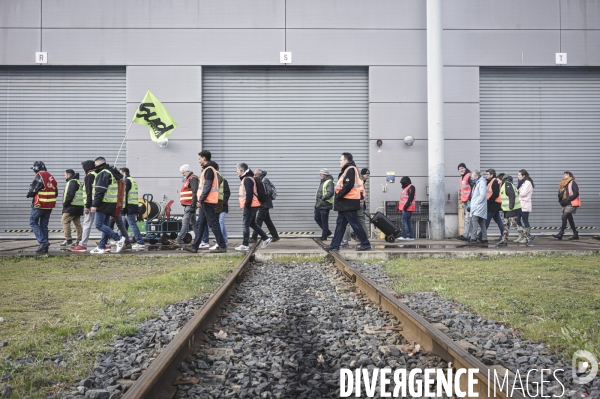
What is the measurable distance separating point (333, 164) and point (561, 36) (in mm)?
9444

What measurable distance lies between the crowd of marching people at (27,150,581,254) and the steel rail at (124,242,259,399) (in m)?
6.75

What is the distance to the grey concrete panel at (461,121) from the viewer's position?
67.9 feet

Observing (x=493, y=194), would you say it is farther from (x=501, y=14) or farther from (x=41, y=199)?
(x=41, y=199)

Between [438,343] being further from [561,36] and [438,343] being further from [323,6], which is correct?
[561,36]

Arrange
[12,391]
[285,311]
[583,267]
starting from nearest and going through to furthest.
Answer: [12,391], [285,311], [583,267]

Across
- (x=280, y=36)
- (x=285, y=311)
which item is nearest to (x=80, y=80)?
(x=280, y=36)

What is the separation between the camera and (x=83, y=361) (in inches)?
167

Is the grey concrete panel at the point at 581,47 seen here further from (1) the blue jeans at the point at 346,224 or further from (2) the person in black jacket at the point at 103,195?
(2) the person in black jacket at the point at 103,195

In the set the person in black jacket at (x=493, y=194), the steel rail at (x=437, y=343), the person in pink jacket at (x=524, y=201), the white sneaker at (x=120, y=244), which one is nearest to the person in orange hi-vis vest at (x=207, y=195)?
the white sneaker at (x=120, y=244)

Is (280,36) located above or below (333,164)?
above

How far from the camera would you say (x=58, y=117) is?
20.8m

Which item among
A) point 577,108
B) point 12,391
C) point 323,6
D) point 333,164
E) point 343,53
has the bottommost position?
point 12,391

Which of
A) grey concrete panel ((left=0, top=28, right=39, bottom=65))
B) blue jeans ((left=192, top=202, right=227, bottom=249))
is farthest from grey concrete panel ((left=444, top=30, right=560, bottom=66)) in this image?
grey concrete panel ((left=0, top=28, right=39, bottom=65))

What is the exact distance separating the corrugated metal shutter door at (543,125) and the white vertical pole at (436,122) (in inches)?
124
